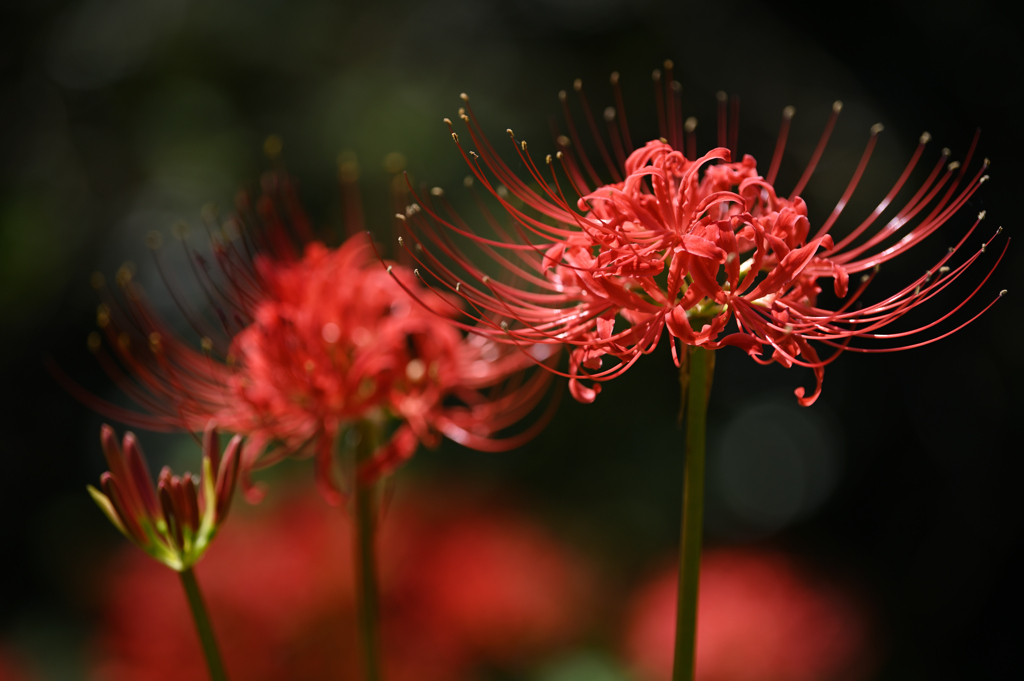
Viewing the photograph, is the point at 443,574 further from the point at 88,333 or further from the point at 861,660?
the point at 88,333

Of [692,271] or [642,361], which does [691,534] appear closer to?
[692,271]

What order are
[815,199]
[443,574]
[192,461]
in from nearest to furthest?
1. [443,574]
2. [192,461]
3. [815,199]

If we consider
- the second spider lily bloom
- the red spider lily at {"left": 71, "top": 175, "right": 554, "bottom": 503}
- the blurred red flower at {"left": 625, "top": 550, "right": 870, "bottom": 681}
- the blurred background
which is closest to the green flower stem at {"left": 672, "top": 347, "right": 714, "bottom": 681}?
the red spider lily at {"left": 71, "top": 175, "right": 554, "bottom": 503}

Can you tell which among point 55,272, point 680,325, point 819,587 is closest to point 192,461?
point 55,272

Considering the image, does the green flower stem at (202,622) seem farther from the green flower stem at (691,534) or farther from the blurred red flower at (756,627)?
the blurred red flower at (756,627)

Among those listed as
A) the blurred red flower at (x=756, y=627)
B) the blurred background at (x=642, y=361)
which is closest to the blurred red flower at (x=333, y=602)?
the blurred background at (x=642, y=361)

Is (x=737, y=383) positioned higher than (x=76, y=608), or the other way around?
(x=737, y=383)

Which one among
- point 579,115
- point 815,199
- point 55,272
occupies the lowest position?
point 55,272

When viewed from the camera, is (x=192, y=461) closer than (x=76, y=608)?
Yes
